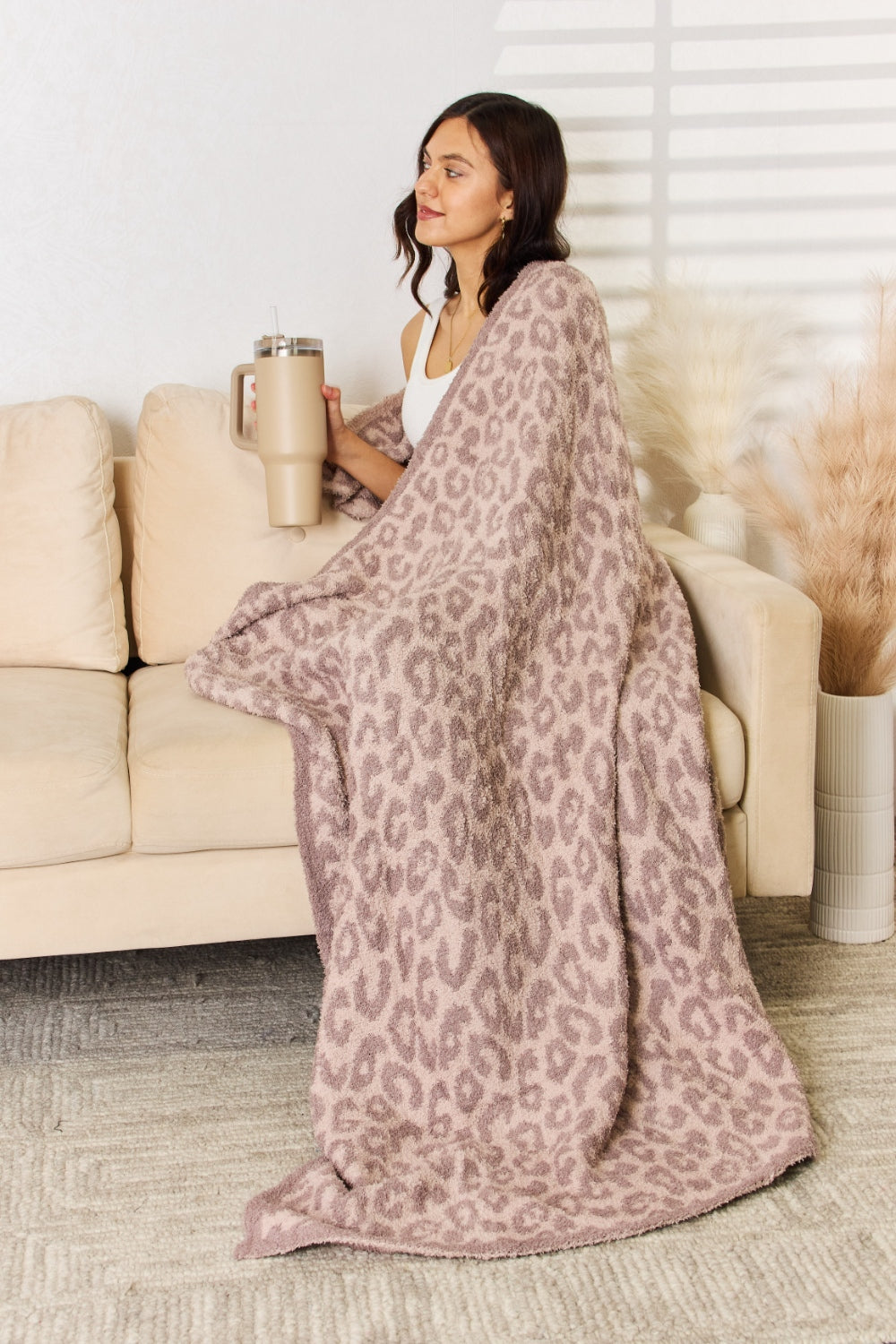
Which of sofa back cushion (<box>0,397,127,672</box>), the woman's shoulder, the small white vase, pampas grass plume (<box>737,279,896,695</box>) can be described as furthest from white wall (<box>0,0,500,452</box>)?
pampas grass plume (<box>737,279,896,695</box>)

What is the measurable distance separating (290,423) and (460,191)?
0.42m

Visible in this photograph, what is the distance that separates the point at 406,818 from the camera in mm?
1492

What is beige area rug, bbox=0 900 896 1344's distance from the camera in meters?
1.20

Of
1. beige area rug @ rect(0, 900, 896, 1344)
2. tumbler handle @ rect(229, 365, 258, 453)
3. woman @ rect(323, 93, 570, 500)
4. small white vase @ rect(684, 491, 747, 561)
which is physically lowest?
beige area rug @ rect(0, 900, 896, 1344)

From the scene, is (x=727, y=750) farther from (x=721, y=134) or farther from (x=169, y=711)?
(x=721, y=134)

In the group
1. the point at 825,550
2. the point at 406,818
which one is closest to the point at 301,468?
the point at 406,818

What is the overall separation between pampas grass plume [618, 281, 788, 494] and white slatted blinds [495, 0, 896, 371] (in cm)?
19

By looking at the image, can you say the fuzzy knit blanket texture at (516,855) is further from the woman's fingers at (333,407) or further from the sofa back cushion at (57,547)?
the sofa back cushion at (57,547)

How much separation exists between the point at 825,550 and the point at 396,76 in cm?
112

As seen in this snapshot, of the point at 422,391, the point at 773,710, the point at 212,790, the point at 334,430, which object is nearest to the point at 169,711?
the point at 212,790

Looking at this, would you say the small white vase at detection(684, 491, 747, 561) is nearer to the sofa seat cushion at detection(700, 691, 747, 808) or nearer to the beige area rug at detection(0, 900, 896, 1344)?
the sofa seat cushion at detection(700, 691, 747, 808)

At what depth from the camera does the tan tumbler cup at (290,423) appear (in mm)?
1807

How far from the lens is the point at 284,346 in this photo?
180 cm

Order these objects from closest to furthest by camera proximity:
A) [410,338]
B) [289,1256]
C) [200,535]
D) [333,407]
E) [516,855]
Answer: [289,1256]
[516,855]
[333,407]
[200,535]
[410,338]
